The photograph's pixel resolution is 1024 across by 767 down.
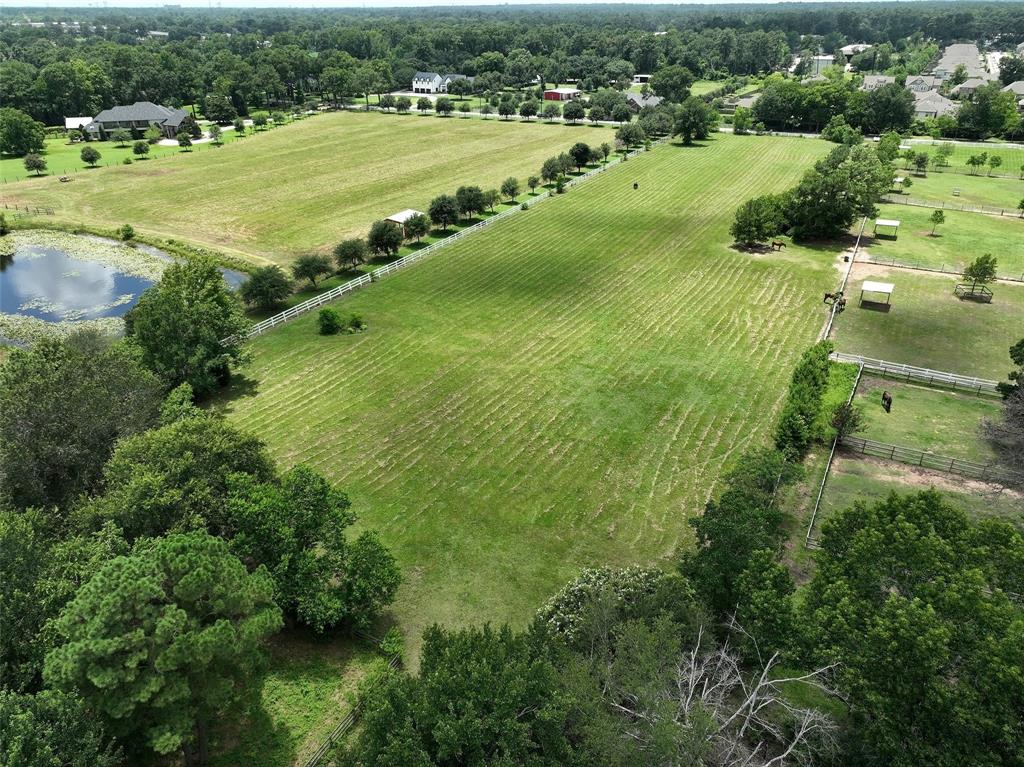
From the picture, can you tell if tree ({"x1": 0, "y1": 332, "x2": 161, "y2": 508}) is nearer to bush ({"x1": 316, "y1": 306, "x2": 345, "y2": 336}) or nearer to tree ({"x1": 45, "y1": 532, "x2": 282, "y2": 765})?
tree ({"x1": 45, "y1": 532, "x2": 282, "y2": 765})

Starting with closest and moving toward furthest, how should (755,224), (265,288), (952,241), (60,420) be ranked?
(60,420) < (265,288) < (755,224) < (952,241)

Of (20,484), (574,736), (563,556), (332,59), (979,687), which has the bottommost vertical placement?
(563,556)

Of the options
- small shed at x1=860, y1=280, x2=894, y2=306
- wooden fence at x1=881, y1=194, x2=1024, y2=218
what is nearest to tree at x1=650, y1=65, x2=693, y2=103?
wooden fence at x1=881, y1=194, x2=1024, y2=218

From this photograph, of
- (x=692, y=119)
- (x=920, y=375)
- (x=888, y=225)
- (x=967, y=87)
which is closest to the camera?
(x=920, y=375)

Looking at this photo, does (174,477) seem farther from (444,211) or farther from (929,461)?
(444,211)

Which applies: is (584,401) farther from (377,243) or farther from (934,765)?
(377,243)

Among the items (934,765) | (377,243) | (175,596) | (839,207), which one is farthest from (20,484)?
(839,207)

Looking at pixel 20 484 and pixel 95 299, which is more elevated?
pixel 20 484

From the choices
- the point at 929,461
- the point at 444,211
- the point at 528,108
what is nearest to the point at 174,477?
the point at 929,461
